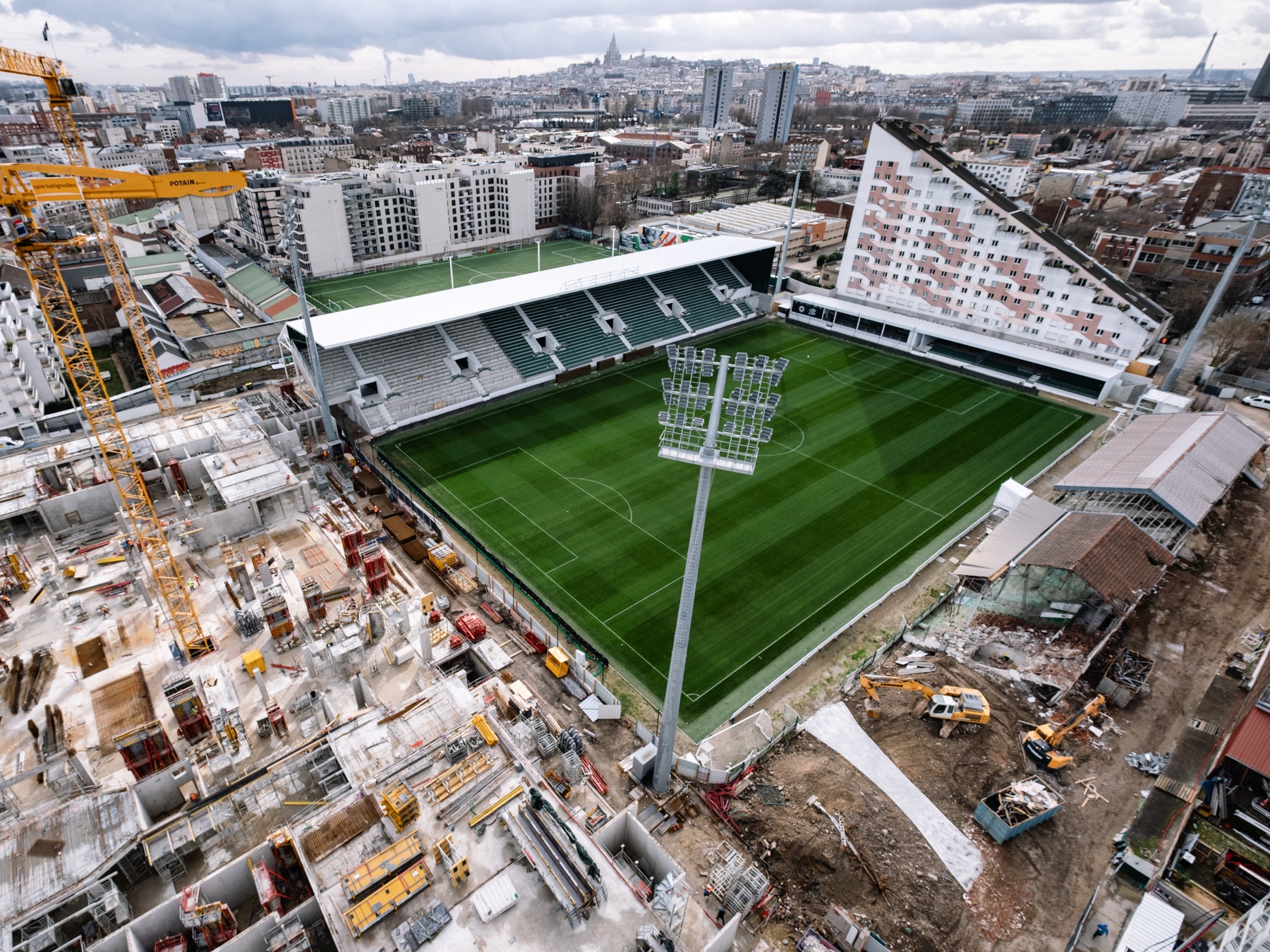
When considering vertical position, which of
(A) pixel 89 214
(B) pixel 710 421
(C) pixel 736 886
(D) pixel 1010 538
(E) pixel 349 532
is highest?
(A) pixel 89 214

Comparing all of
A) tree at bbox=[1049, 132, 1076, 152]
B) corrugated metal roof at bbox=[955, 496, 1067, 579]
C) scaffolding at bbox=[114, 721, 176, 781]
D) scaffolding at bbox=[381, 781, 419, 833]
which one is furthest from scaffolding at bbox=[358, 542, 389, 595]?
tree at bbox=[1049, 132, 1076, 152]

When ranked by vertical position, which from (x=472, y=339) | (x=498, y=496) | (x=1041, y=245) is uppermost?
(x=1041, y=245)

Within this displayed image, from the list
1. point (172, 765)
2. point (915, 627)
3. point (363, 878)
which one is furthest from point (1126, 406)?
point (172, 765)

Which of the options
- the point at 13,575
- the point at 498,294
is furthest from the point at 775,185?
the point at 13,575

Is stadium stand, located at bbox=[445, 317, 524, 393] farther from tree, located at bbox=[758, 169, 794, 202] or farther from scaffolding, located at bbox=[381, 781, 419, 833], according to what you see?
tree, located at bbox=[758, 169, 794, 202]

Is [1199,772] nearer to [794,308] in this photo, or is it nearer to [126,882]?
[126,882]

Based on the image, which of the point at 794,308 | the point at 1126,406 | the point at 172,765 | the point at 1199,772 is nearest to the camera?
the point at 172,765

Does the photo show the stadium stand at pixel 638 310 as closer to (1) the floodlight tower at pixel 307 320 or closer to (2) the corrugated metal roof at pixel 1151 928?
(1) the floodlight tower at pixel 307 320

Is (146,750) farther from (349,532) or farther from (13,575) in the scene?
(13,575)
